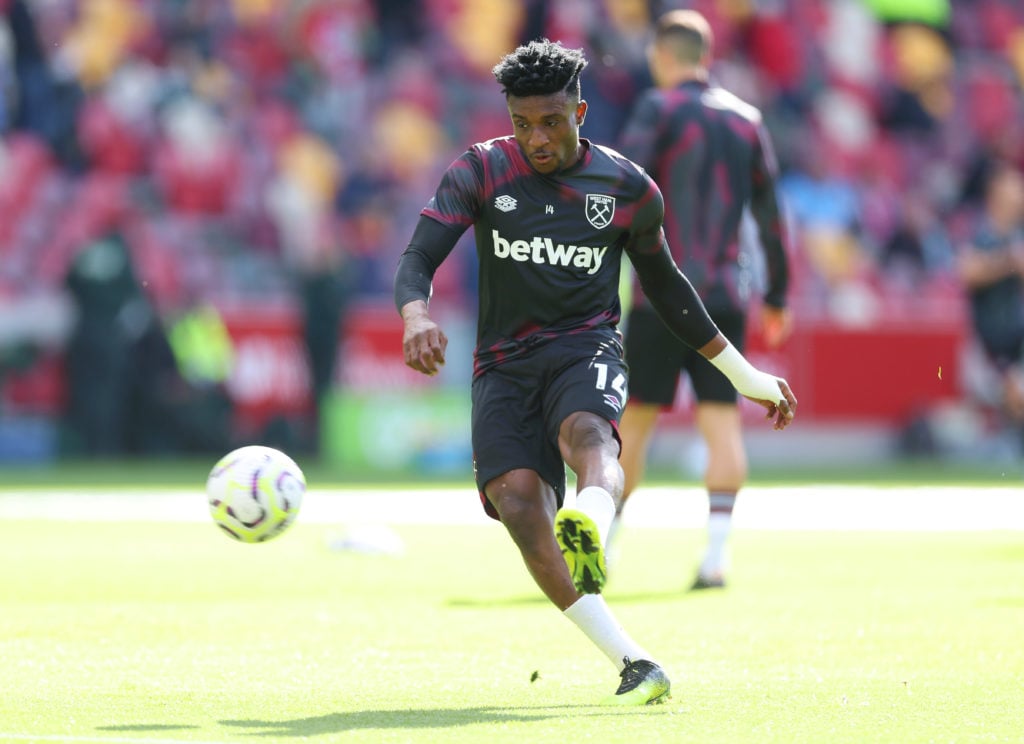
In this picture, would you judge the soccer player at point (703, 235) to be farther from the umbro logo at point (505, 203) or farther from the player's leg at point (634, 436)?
the umbro logo at point (505, 203)

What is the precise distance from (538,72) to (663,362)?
3.94 m

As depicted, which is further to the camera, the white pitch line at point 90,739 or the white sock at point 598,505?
the white sock at point 598,505

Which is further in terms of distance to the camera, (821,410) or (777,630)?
(821,410)

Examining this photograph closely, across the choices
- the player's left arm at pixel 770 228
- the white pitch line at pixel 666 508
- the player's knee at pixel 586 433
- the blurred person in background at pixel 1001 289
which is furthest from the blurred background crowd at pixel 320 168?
the player's knee at pixel 586 433

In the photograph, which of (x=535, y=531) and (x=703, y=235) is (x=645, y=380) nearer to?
(x=703, y=235)

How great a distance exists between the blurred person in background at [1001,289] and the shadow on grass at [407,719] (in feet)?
53.3

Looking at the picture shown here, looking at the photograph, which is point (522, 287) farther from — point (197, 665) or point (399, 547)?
point (399, 547)

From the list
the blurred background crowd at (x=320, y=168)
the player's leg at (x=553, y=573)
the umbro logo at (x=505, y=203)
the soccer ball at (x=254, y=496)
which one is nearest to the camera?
the player's leg at (x=553, y=573)

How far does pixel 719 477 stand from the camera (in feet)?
32.9

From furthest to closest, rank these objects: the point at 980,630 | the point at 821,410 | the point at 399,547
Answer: the point at 821,410, the point at 399,547, the point at 980,630

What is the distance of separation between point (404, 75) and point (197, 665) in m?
17.5

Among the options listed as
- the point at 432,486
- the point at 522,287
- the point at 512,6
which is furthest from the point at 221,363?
the point at 522,287

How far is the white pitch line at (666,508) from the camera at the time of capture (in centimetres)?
1429

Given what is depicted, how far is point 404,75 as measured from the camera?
937 inches
